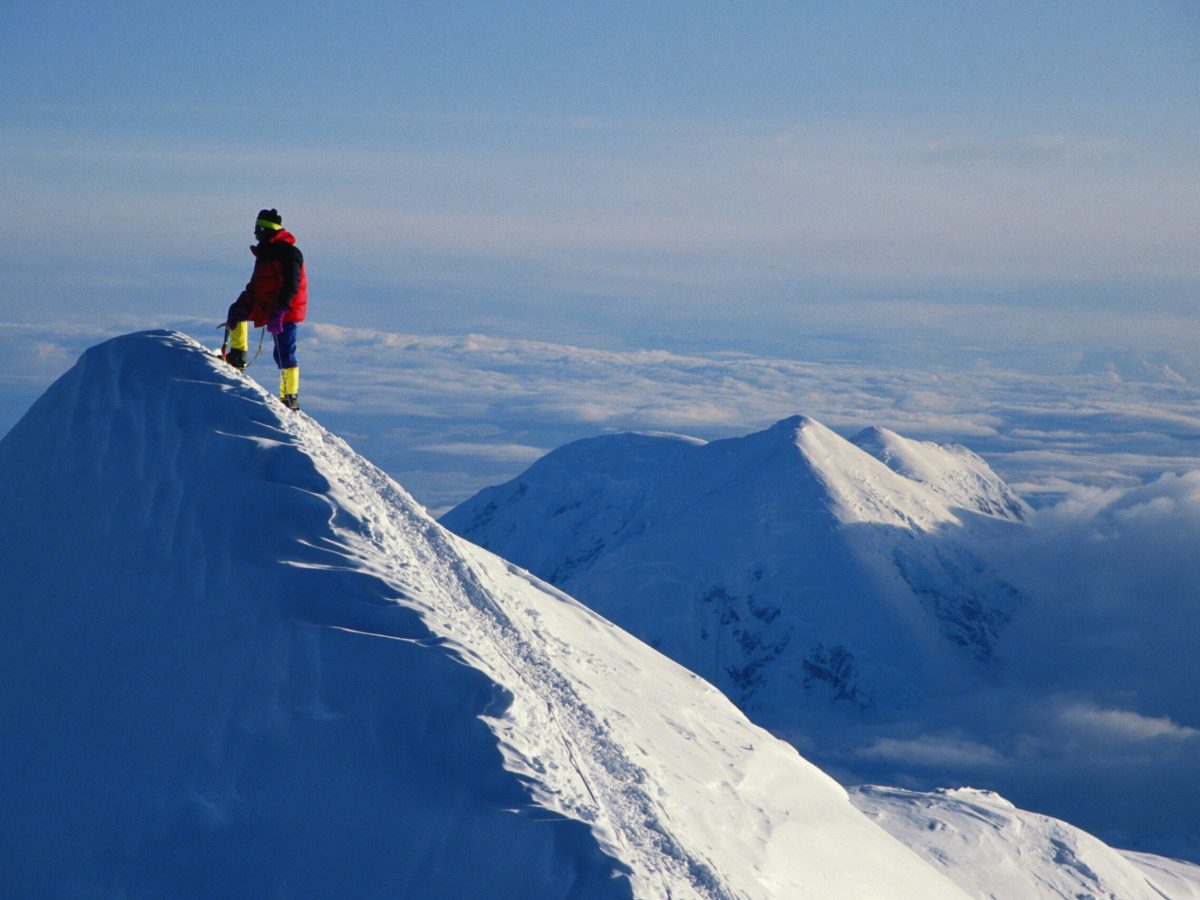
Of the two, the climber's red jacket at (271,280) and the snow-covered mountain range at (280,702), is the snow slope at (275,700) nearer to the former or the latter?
the snow-covered mountain range at (280,702)

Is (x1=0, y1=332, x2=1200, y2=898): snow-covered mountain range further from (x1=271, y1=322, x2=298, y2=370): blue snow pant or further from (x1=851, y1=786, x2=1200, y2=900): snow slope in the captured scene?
(x1=851, y1=786, x2=1200, y2=900): snow slope

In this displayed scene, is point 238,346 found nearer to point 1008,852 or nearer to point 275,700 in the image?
point 275,700

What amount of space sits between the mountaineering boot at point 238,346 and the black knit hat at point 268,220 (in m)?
2.08

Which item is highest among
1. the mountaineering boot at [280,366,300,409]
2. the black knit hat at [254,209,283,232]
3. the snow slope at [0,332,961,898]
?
the black knit hat at [254,209,283,232]

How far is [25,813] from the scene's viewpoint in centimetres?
1377

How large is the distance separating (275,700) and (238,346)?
902 cm

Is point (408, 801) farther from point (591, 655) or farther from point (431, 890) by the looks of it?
point (591, 655)

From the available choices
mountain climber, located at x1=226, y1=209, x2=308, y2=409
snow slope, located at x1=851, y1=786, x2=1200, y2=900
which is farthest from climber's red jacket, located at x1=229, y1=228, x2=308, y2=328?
snow slope, located at x1=851, y1=786, x2=1200, y2=900

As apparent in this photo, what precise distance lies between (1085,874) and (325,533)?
179ft

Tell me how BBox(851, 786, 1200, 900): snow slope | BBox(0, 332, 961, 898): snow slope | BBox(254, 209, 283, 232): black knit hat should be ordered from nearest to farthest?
BBox(0, 332, 961, 898): snow slope
BBox(254, 209, 283, 232): black knit hat
BBox(851, 786, 1200, 900): snow slope

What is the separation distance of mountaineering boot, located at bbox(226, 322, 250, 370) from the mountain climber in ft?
0.15

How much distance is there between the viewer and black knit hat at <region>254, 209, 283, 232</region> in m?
19.6

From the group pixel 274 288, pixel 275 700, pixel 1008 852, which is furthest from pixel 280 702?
pixel 1008 852

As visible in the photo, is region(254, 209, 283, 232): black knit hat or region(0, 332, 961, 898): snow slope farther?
region(254, 209, 283, 232): black knit hat
